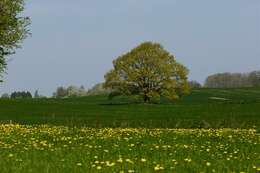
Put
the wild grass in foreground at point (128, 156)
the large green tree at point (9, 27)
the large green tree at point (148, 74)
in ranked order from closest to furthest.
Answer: the wild grass in foreground at point (128, 156) < the large green tree at point (9, 27) < the large green tree at point (148, 74)

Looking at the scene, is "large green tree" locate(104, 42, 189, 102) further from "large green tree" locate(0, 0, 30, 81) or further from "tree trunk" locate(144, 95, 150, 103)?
"large green tree" locate(0, 0, 30, 81)

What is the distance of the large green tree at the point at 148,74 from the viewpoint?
87.1 m

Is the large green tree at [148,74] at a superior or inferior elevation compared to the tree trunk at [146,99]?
superior

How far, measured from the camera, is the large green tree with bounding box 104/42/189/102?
87.1m

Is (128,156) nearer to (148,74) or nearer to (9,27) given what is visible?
(9,27)

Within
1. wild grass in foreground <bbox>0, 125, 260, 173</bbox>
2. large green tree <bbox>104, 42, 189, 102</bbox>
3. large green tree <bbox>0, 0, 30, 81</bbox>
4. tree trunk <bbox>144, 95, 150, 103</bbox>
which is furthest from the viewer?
tree trunk <bbox>144, 95, 150, 103</bbox>

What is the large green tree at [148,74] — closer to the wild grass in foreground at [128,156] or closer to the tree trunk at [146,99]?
the tree trunk at [146,99]

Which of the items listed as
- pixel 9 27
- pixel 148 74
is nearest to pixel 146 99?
pixel 148 74

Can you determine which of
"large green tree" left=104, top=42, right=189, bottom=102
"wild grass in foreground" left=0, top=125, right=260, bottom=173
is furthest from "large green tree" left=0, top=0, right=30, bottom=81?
"large green tree" left=104, top=42, right=189, bottom=102

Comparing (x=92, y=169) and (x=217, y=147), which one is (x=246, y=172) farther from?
(x=217, y=147)

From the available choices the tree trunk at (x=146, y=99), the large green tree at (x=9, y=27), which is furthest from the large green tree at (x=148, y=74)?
the large green tree at (x=9, y=27)

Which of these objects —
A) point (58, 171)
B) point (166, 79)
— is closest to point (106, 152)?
point (58, 171)

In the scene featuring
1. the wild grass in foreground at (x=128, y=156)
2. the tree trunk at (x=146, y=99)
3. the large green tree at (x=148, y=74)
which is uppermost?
the large green tree at (x=148, y=74)

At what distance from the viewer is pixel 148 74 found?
3428 inches
